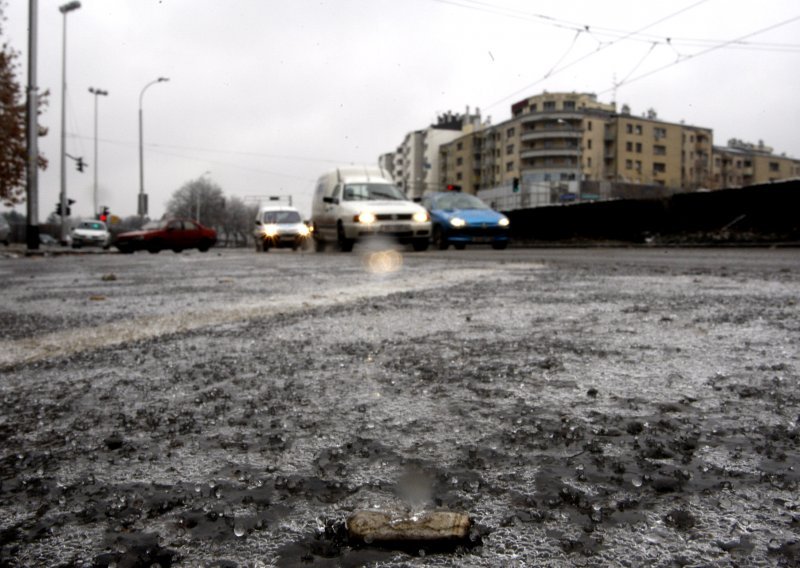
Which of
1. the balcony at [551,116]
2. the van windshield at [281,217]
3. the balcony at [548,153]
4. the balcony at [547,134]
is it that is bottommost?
the van windshield at [281,217]

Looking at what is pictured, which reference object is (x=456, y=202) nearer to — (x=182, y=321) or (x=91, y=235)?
(x=182, y=321)

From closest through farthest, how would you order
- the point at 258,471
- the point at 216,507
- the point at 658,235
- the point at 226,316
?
the point at 216,507 → the point at 258,471 → the point at 226,316 → the point at 658,235

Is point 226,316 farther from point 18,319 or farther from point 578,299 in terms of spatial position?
point 578,299

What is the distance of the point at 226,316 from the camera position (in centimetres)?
288

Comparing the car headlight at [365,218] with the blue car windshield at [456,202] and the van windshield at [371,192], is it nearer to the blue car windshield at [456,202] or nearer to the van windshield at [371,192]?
the van windshield at [371,192]

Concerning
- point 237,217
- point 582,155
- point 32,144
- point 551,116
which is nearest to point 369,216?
point 32,144

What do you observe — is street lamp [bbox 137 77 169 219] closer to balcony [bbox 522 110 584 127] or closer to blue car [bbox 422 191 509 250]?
blue car [bbox 422 191 509 250]

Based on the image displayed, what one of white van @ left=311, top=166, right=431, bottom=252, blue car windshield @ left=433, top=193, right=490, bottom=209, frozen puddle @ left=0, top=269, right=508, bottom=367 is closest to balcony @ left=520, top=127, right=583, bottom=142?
blue car windshield @ left=433, top=193, right=490, bottom=209

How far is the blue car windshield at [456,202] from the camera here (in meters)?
16.7

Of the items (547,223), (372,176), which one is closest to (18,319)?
(372,176)

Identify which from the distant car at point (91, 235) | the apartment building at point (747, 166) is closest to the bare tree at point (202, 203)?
the distant car at point (91, 235)

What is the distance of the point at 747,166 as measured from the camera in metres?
107

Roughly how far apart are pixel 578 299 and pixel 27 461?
273 centimetres

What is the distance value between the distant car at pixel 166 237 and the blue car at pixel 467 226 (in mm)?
10912
